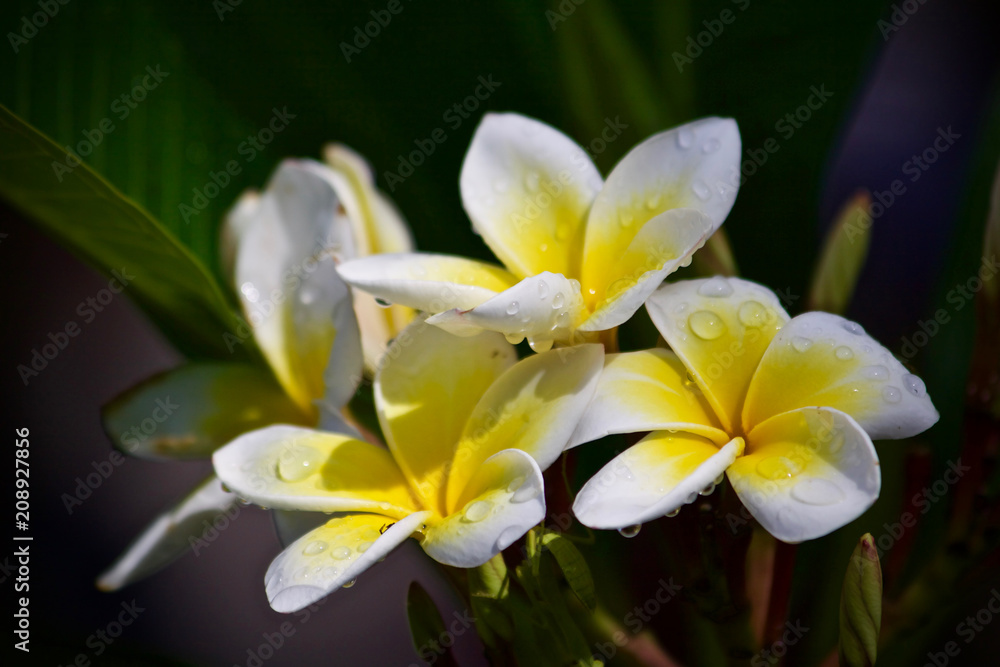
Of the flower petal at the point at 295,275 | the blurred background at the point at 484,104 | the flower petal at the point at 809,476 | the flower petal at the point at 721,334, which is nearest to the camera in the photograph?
the flower petal at the point at 809,476

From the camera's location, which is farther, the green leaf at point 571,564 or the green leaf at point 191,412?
the green leaf at point 191,412

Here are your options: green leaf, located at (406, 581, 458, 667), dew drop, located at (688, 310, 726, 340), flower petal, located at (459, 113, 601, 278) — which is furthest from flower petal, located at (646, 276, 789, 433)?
green leaf, located at (406, 581, 458, 667)

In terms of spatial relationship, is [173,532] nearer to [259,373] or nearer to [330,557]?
[259,373]

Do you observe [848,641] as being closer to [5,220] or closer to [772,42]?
[772,42]

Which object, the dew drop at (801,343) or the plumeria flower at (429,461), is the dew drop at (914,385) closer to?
the dew drop at (801,343)

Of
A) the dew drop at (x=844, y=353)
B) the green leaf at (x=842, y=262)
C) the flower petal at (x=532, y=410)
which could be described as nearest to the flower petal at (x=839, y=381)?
the dew drop at (x=844, y=353)

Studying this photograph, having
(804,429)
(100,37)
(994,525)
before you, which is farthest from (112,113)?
A: (994,525)

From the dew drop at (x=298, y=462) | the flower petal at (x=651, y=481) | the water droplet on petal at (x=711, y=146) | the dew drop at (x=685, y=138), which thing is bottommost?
the flower petal at (x=651, y=481)

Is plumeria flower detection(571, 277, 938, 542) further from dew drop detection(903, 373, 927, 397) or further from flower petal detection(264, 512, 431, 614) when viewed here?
flower petal detection(264, 512, 431, 614)
